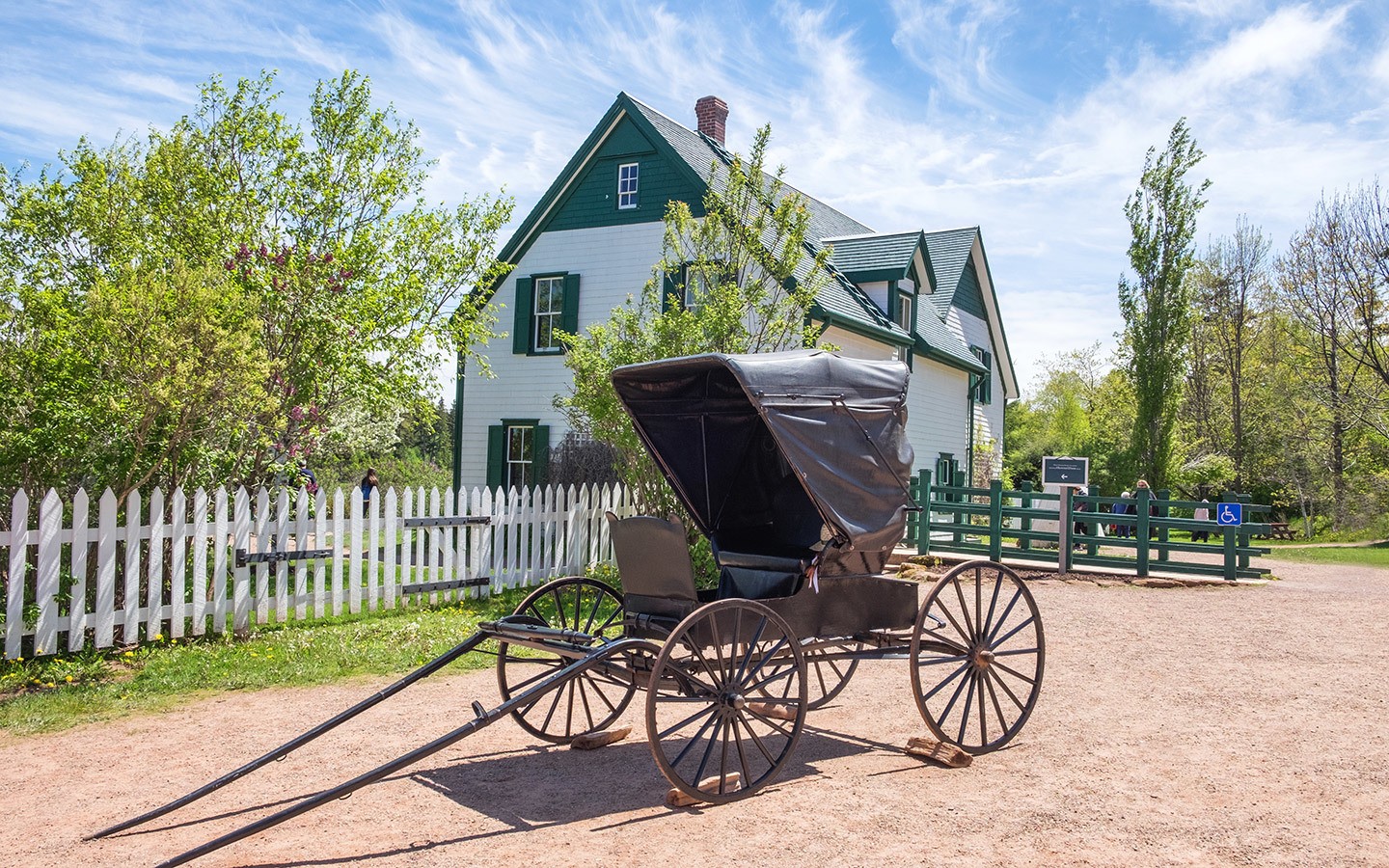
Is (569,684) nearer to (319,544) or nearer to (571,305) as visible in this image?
(319,544)

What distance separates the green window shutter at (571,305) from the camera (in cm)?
1973

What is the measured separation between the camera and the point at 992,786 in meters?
5.47

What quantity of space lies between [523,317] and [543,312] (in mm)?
403

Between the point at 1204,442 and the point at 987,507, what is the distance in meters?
25.7

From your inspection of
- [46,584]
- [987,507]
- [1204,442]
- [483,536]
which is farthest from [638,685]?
[1204,442]

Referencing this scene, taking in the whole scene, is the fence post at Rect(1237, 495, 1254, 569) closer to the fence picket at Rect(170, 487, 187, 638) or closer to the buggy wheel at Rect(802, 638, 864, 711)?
the buggy wheel at Rect(802, 638, 864, 711)

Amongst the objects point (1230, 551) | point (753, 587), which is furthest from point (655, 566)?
point (1230, 551)

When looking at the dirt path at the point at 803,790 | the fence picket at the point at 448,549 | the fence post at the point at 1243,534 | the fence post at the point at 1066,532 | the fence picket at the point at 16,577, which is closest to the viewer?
the dirt path at the point at 803,790

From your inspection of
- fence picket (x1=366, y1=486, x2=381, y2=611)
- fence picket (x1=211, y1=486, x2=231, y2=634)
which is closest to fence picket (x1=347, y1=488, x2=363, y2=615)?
fence picket (x1=366, y1=486, x2=381, y2=611)

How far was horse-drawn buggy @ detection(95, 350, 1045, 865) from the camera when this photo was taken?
537 cm

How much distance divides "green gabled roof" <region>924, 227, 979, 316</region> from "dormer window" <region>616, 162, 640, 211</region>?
9.40 m

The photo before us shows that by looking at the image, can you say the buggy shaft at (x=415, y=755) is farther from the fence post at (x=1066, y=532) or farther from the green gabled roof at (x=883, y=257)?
the green gabled roof at (x=883, y=257)

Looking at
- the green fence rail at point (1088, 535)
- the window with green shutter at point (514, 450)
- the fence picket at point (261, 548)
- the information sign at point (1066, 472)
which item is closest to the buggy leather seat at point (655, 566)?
the fence picket at point (261, 548)

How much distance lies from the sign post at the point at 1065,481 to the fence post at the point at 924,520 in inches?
77.6
